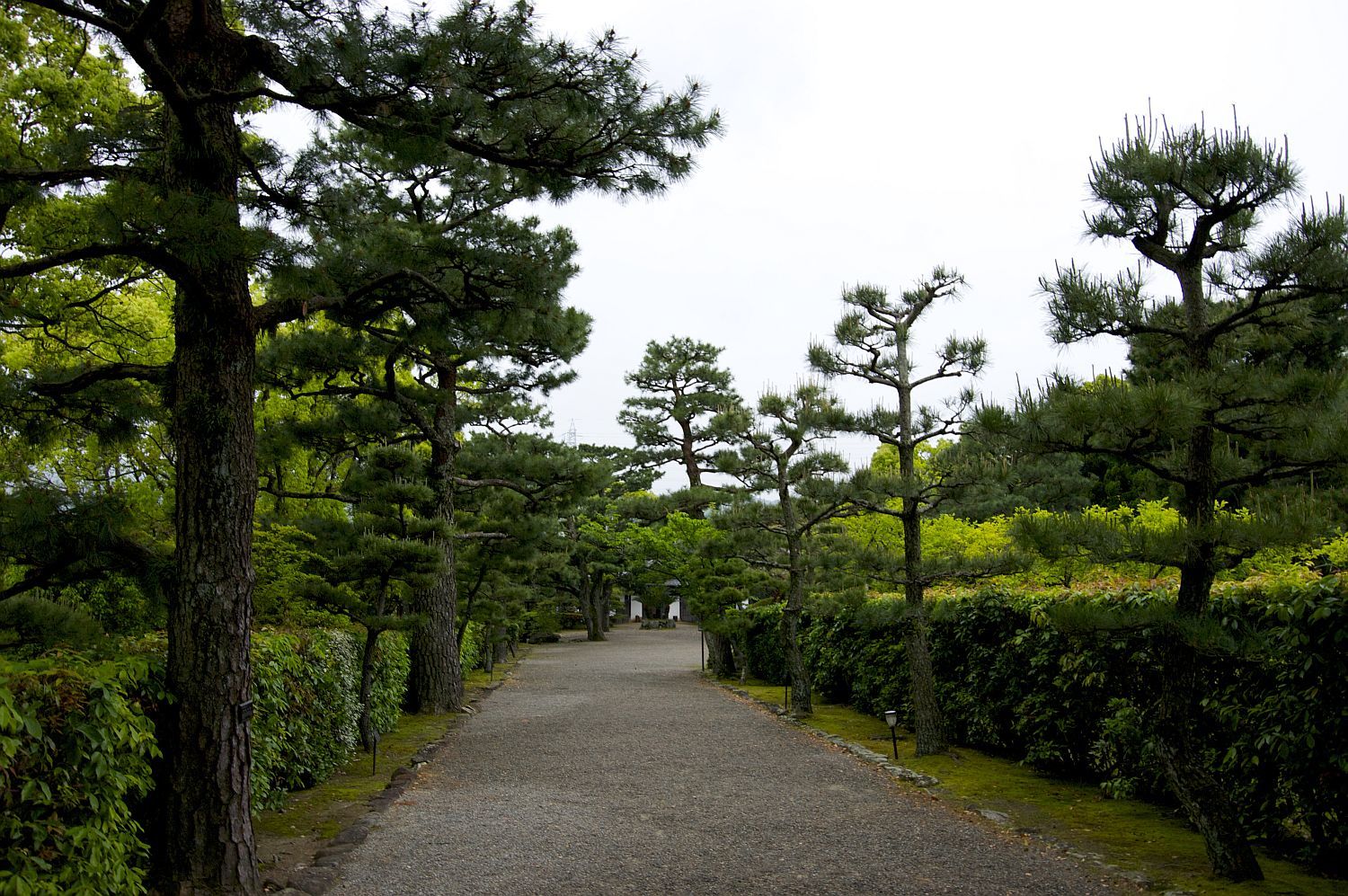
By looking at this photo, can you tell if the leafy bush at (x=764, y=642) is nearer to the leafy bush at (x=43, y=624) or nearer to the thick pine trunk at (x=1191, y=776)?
the thick pine trunk at (x=1191, y=776)

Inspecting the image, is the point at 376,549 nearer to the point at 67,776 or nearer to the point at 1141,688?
the point at 67,776

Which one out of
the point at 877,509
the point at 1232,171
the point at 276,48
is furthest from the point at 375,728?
the point at 1232,171

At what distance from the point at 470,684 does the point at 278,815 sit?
9590mm

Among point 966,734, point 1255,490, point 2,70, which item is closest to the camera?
point 1255,490

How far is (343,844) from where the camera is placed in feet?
16.4

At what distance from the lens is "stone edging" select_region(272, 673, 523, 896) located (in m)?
4.24

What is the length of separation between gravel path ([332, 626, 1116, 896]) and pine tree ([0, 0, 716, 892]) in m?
1.15

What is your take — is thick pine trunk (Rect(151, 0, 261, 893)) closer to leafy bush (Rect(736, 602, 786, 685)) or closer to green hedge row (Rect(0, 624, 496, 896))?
green hedge row (Rect(0, 624, 496, 896))

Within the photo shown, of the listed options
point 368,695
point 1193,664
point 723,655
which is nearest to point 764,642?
point 723,655

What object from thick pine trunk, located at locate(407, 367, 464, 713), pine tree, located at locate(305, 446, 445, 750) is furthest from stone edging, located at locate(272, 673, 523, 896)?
thick pine trunk, located at locate(407, 367, 464, 713)

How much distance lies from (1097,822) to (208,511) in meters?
5.42

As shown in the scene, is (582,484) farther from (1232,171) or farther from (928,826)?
(1232,171)

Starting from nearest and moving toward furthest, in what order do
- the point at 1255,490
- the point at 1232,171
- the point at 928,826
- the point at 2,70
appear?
1. the point at 1232,171
2. the point at 1255,490
3. the point at 928,826
4. the point at 2,70

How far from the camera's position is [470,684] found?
15055 millimetres
